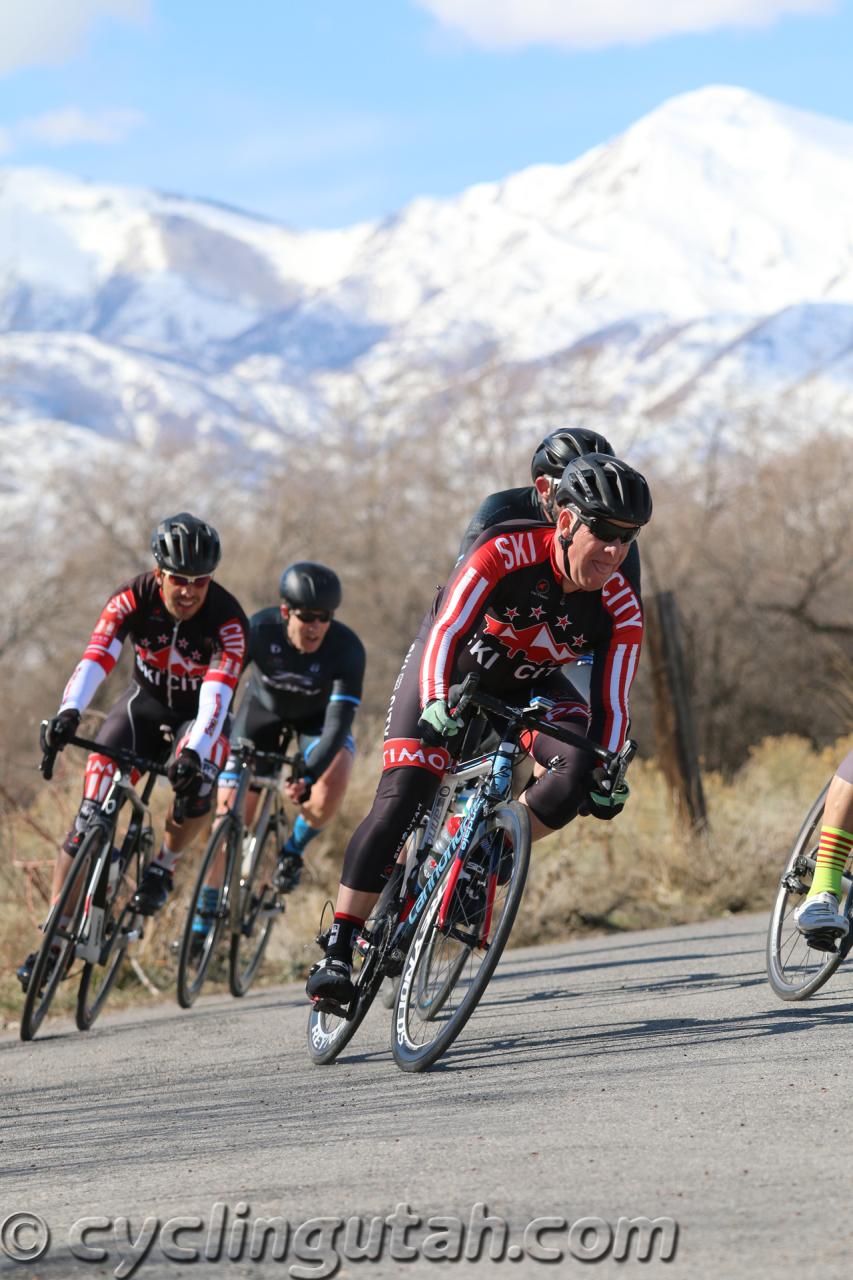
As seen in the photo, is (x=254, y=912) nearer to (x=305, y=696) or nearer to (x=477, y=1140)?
(x=305, y=696)

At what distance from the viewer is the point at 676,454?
4003 centimetres

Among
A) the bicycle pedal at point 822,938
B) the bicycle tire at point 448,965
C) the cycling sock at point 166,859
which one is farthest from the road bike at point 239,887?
the bicycle pedal at point 822,938

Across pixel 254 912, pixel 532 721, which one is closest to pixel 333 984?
pixel 532 721

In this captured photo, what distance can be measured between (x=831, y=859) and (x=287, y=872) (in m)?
3.74

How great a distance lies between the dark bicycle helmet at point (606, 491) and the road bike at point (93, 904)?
2.93 metres

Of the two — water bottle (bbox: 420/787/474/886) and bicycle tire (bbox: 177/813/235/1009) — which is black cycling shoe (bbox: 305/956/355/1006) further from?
bicycle tire (bbox: 177/813/235/1009)

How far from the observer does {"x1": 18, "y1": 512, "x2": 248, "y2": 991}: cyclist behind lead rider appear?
7840mm

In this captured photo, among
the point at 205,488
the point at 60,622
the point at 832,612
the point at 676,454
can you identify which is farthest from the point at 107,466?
the point at 832,612

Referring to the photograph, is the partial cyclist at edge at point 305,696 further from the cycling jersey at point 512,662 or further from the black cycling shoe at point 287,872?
the cycling jersey at point 512,662

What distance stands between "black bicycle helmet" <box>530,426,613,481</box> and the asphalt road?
7.69ft

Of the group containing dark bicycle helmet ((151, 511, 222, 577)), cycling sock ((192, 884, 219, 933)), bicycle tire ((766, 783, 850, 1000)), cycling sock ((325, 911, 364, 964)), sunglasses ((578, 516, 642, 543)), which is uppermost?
dark bicycle helmet ((151, 511, 222, 577))

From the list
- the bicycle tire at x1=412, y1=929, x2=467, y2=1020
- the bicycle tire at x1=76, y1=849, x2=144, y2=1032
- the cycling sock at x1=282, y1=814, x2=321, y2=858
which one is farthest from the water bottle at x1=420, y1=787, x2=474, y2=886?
the cycling sock at x1=282, y1=814, x2=321, y2=858

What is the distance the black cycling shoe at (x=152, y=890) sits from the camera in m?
8.15

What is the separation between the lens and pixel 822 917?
6.04 metres
